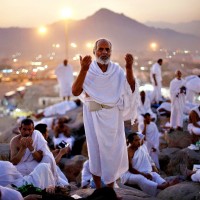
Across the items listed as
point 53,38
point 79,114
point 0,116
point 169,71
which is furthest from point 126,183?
point 53,38

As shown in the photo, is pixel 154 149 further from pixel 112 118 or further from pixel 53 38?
pixel 53 38

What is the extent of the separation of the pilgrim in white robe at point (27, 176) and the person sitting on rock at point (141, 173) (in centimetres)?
147

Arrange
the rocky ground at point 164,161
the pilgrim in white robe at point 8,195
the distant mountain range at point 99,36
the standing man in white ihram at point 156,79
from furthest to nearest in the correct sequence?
the distant mountain range at point 99,36
the standing man in white ihram at point 156,79
the rocky ground at point 164,161
the pilgrim in white robe at point 8,195

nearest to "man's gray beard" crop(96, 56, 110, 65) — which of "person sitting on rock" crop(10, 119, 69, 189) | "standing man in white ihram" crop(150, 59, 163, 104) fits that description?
"person sitting on rock" crop(10, 119, 69, 189)

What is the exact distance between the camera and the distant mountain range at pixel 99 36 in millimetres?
48112

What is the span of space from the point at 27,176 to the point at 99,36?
255ft

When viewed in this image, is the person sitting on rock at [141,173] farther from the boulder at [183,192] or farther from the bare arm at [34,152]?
the bare arm at [34,152]

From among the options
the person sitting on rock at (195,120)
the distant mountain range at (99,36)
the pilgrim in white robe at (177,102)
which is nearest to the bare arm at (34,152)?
the person sitting on rock at (195,120)

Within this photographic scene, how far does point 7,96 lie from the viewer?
64.6 feet

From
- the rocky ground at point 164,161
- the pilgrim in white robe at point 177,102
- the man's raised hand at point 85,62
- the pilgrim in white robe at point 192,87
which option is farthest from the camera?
the pilgrim in white robe at point 192,87

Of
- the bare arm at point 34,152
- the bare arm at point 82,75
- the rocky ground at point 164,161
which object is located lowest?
the rocky ground at point 164,161

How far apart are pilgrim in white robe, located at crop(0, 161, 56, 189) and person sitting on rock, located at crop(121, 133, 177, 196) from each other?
4.83ft

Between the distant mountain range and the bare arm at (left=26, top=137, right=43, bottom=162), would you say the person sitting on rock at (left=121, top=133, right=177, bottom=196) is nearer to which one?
the bare arm at (left=26, top=137, right=43, bottom=162)

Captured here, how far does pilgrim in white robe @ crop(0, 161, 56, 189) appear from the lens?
4.17 metres
